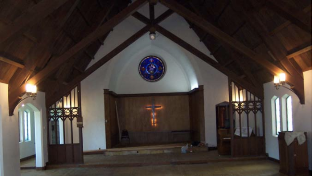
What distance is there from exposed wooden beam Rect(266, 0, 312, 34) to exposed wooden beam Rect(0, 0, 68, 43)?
436cm

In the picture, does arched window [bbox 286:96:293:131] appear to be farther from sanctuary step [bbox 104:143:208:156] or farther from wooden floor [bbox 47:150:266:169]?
sanctuary step [bbox 104:143:208:156]

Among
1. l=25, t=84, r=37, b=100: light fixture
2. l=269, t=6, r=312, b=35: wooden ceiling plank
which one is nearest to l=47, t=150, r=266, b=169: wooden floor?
l=25, t=84, r=37, b=100: light fixture

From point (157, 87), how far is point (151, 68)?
943 millimetres

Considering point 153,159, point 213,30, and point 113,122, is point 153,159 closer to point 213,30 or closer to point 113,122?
point 113,122

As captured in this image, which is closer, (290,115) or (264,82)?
(290,115)

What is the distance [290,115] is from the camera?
380 inches

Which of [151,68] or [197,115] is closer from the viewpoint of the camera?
[197,115]

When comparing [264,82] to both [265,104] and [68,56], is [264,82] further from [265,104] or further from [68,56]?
[68,56]

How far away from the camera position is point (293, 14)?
651 centimetres

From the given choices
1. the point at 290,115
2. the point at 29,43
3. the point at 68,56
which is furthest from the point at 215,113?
the point at 29,43

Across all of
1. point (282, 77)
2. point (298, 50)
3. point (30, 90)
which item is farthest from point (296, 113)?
point (30, 90)

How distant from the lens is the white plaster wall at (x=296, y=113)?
816 centimetres

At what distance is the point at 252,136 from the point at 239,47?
3773 mm

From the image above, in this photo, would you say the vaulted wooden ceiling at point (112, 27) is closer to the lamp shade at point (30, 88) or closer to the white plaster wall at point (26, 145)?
the lamp shade at point (30, 88)
